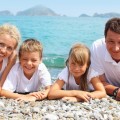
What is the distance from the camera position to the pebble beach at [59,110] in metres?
4.88

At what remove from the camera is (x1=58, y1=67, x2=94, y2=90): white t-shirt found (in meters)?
6.12

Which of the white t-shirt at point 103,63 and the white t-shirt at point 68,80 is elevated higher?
the white t-shirt at point 103,63

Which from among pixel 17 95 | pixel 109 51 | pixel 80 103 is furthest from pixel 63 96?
pixel 109 51

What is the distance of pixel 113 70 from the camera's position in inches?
255

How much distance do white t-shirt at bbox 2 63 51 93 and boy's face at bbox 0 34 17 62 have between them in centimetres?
29

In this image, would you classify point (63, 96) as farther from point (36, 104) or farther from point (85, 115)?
point (85, 115)

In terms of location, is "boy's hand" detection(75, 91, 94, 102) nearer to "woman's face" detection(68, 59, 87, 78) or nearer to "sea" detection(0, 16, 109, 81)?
"woman's face" detection(68, 59, 87, 78)

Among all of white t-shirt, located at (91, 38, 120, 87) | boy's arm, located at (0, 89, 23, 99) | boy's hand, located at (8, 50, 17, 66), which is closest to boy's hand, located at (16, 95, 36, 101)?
boy's arm, located at (0, 89, 23, 99)

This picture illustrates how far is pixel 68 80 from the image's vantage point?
6.21 metres

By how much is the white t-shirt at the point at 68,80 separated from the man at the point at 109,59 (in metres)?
0.34

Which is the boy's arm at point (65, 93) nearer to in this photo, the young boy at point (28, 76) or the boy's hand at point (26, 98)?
the young boy at point (28, 76)

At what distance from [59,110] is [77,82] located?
1.20m

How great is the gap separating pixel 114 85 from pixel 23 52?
1.85 m

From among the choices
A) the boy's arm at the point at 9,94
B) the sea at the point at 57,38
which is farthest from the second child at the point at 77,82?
the sea at the point at 57,38
